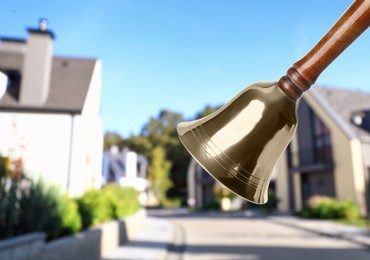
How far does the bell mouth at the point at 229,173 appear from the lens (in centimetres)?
81

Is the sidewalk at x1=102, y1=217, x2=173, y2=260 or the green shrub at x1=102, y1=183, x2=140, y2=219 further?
the green shrub at x1=102, y1=183, x2=140, y2=219

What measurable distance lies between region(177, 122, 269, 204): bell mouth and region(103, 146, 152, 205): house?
33.9ft

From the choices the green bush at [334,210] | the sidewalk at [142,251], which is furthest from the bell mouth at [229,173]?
the green bush at [334,210]

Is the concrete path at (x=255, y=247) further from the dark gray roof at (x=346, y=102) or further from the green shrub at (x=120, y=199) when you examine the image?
the dark gray roof at (x=346, y=102)

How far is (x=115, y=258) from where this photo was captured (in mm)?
7391

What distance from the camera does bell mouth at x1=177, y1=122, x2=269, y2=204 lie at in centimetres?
81

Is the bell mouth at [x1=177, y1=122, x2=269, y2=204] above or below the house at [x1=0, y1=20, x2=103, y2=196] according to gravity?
below

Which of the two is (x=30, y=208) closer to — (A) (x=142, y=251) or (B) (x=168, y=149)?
(A) (x=142, y=251)

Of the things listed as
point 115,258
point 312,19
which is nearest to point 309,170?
point 115,258

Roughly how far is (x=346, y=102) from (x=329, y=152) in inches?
147

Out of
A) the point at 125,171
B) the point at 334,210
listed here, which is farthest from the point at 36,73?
the point at 334,210

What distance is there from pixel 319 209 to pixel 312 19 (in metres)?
18.8

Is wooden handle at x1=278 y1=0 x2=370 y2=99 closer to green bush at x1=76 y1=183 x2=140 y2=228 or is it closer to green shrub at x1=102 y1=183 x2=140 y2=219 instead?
green bush at x1=76 y1=183 x2=140 y2=228

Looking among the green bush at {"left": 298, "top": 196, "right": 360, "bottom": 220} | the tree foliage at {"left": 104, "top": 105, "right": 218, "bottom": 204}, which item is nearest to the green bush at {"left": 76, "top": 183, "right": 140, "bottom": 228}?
the green bush at {"left": 298, "top": 196, "right": 360, "bottom": 220}
